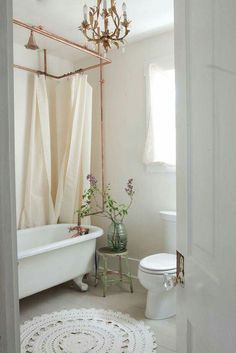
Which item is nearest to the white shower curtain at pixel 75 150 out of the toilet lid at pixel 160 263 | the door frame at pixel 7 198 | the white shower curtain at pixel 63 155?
the white shower curtain at pixel 63 155

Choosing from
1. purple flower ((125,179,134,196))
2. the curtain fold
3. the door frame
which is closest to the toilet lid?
purple flower ((125,179,134,196))

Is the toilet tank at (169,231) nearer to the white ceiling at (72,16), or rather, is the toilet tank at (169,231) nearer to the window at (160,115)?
the window at (160,115)

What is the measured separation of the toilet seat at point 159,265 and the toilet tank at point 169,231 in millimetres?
171

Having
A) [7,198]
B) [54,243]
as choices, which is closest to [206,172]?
[7,198]

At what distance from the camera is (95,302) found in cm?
281

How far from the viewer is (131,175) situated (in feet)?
11.3

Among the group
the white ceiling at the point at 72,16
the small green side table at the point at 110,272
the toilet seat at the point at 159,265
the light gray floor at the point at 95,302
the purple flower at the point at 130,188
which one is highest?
the white ceiling at the point at 72,16

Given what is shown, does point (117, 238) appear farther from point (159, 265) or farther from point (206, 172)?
point (206, 172)

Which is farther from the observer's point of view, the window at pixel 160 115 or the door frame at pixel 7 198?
the window at pixel 160 115

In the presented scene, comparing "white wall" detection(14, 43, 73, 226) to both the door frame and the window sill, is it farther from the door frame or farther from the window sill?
the door frame

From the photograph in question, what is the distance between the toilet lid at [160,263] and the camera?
2.42 meters

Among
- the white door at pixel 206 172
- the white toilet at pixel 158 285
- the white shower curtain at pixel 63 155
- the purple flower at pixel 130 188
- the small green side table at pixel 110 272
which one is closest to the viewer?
the white door at pixel 206 172

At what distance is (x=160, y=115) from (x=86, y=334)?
6.99 ft

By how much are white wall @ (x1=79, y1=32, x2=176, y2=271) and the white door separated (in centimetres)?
216
